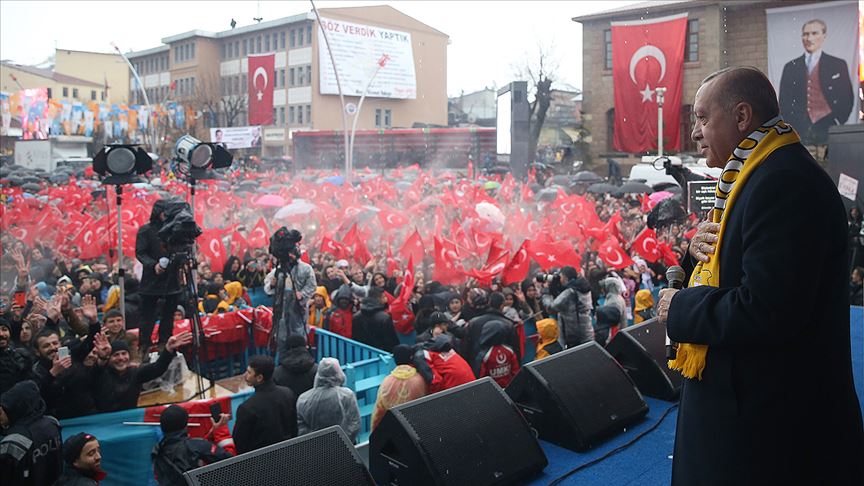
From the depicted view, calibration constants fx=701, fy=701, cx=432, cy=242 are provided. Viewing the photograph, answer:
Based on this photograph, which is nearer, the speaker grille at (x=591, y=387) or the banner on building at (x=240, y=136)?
the speaker grille at (x=591, y=387)

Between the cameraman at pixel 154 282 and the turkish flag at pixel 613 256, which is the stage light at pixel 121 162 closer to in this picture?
the cameraman at pixel 154 282

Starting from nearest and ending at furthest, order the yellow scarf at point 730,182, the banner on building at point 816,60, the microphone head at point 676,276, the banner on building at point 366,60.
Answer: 1. the yellow scarf at point 730,182
2. the microphone head at point 676,276
3. the banner on building at point 816,60
4. the banner on building at point 366,60

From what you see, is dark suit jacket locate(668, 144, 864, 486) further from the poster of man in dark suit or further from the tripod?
the poster of man in dark suit

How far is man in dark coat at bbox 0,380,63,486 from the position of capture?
379cm

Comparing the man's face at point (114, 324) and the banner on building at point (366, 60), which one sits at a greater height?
the banner on building at point (366, 60)

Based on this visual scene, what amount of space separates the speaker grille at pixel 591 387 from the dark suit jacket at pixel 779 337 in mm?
2763

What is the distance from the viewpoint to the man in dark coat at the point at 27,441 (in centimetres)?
379

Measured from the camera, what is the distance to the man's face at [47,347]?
227 inches

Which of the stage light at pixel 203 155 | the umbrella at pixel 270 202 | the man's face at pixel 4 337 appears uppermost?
the stage light at pixel 203 155

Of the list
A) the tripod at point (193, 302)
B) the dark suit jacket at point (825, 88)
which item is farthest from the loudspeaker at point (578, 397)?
the dark suit jacket at point (825, 88)

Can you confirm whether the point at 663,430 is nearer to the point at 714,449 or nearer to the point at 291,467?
the point at 291,467

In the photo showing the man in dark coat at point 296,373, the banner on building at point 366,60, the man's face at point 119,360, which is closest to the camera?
the man's face at point 119,360

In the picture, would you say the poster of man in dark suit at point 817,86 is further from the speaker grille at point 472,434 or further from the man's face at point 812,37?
the speaker grille at point 472,434

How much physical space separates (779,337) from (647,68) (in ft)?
46.8
